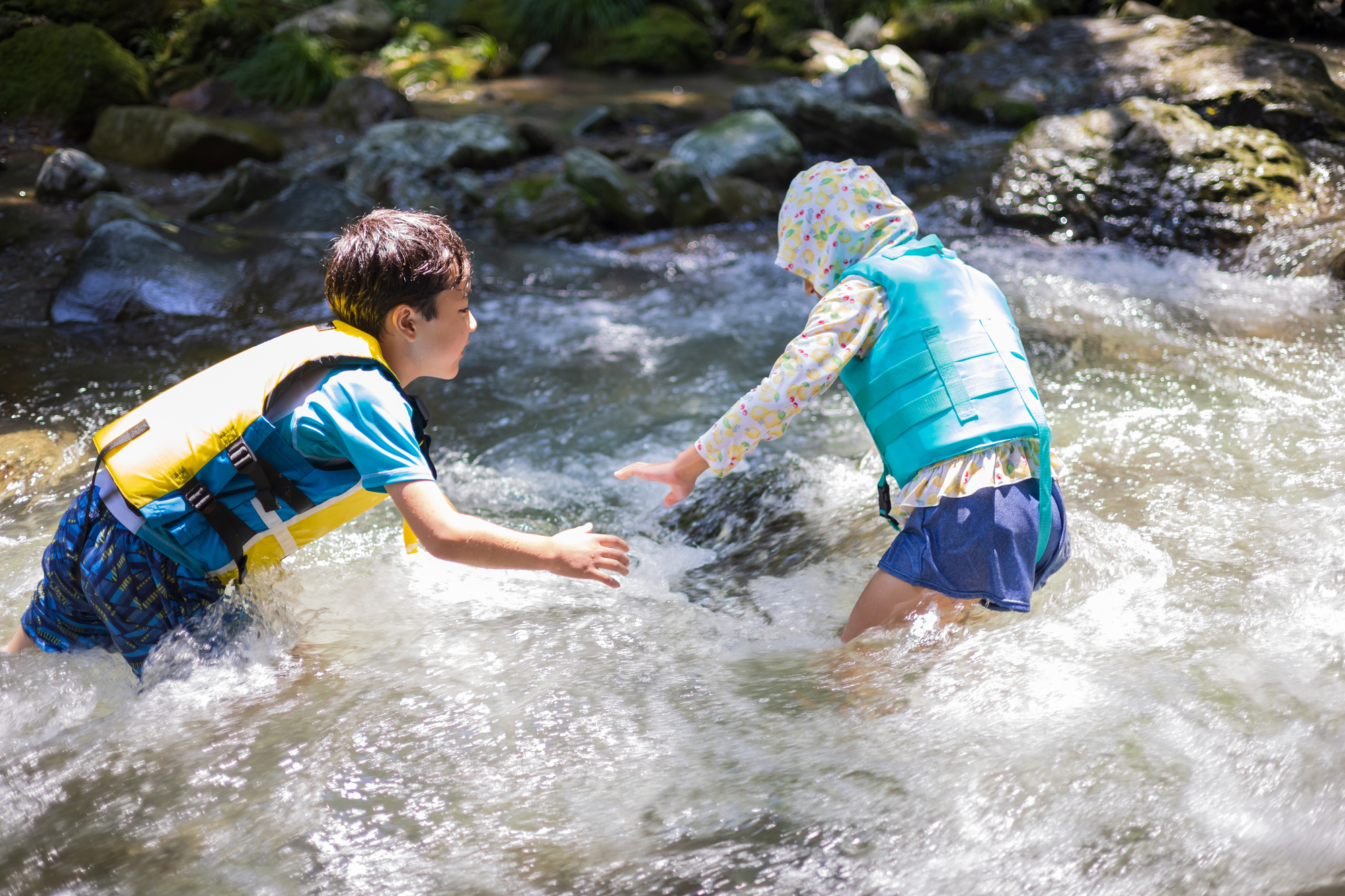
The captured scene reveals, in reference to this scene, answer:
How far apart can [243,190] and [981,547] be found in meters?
7.09

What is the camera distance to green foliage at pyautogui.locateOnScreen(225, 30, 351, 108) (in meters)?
11.1

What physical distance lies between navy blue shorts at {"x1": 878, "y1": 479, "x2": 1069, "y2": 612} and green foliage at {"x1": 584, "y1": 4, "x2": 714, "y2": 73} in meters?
12.1

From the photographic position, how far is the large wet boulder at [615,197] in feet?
24.6

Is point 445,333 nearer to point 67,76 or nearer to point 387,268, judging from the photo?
point 387,268

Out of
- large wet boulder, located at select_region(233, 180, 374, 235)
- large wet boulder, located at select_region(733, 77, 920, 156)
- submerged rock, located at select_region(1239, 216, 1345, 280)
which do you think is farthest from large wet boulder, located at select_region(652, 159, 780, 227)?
submerged rock, located at select_region(1239, 216, 1345, 280)

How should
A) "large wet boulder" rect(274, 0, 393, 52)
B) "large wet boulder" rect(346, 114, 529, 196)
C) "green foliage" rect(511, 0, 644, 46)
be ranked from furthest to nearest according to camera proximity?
"green foliage" rect(511, 0, 644, 46) < "large wet boulder" rect(274, 0, 393, 52) < "large wet boulder" rect(346, 114, 529, 196)

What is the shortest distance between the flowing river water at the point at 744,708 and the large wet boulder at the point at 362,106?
7.05 m

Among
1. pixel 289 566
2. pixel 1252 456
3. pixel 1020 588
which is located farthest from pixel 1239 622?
pixel 289 566

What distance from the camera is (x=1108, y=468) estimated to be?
3471 mm

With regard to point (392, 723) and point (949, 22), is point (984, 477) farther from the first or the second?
point (949, 22)

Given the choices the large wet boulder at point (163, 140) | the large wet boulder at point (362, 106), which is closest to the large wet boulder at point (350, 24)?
the large wet boulder at point (362, 106)

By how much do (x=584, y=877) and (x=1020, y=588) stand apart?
122 centimetres

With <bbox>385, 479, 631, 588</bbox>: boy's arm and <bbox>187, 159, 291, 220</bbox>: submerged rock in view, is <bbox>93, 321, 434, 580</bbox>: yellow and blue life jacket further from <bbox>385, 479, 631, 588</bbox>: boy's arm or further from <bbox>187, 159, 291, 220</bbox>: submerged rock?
<bbox>187, 159, 291, 220</bbox>: submerged rock

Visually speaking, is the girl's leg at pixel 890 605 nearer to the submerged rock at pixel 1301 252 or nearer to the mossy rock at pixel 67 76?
the submerged rock at pixel 1301 252
